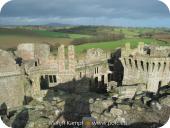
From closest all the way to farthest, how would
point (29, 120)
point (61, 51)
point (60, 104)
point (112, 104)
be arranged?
point (29, 120) < point (112, 104) < point (60, 104) < point (61, 51)

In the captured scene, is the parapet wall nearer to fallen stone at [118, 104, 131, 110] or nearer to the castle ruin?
the castle ruin

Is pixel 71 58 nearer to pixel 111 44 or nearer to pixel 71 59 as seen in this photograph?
pixel 71 59

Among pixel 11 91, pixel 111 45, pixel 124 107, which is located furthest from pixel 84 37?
pixel 124 107

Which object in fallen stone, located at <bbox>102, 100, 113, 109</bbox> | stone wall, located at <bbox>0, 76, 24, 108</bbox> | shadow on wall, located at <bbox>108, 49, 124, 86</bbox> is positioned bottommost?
shadow on wall, located at <bbox>108, 49, 124, 86</bbox>

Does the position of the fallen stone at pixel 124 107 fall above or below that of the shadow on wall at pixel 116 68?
above

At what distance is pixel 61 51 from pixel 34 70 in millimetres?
1512

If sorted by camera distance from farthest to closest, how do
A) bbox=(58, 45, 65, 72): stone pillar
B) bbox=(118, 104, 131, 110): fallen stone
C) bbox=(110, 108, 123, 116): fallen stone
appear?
bbox=(58, 45, 65, 72): stone pillar, bbox=(118, 104, 131, 110): fallen stone, bbox=(110, 108, 123, 116): fallen stone

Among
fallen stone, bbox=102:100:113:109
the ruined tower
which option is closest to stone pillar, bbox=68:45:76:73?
the ruined tower

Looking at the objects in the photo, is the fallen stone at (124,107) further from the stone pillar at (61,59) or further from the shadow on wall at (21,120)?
the stone pillar at (61,59)

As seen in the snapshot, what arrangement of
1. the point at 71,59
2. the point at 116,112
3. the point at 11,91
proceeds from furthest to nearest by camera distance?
the point at 71,59
the point at 11,91
the point at 116,112

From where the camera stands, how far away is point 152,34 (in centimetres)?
1590

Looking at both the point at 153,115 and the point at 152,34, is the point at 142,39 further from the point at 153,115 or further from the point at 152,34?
the point at 153,115

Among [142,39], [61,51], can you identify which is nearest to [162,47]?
[142,39]

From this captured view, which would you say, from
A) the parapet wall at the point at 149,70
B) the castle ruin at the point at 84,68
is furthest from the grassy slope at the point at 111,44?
the parapet wall at the point at 149,70
